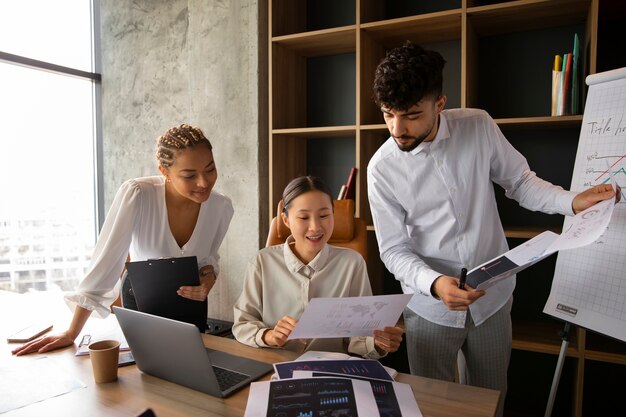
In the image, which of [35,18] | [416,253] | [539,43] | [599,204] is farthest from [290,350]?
[35,18]

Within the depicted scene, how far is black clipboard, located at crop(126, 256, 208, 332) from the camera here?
1422mm

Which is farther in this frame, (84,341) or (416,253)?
(416,253)

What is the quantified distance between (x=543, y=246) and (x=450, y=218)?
1.34ft

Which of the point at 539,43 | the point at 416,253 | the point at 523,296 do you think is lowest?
the point at 523,296

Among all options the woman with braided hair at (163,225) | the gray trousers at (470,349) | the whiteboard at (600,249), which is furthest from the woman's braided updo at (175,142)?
the whiteboard at (600,249)

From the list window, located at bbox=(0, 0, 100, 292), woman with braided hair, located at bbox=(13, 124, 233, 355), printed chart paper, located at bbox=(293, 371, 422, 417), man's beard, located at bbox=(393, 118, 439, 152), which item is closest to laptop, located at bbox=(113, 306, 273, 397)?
printed chart paper, located at bbox=(293, 371, 422, 417)

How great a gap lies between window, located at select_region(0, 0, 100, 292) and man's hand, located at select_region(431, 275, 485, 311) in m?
3.02

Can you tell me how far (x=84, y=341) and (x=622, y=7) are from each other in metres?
2.68

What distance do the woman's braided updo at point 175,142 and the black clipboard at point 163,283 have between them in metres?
0.45

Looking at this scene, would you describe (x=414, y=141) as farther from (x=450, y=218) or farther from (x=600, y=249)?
(x=600, y=249)

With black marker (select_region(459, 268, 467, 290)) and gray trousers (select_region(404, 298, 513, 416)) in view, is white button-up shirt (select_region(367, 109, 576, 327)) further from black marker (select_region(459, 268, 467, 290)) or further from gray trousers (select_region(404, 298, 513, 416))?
black marker (select_region(459, 268, 467, 290))

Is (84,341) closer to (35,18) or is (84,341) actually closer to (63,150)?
(63,150)

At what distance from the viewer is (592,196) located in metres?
1.39

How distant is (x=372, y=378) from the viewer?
1.13m
